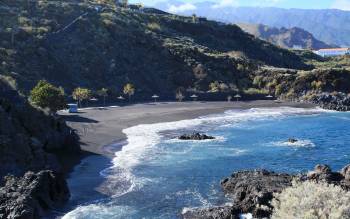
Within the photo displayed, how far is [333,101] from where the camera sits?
11350 centimetres

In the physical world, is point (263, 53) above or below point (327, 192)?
above

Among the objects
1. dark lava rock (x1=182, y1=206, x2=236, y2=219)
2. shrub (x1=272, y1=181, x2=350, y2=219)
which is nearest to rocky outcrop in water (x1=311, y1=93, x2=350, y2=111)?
dark lava rock (x1=182, y1=206, x2=236, y2=219)

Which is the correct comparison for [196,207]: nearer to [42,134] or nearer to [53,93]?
[42,134]

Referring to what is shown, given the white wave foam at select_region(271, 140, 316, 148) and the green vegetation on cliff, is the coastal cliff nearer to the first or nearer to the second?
the white wave foam at select_region(271, 140, 316, 148)

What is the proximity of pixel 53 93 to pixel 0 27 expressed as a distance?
51.8 m

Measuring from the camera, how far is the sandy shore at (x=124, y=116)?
70.6 metres

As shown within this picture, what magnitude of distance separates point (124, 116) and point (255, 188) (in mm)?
51945

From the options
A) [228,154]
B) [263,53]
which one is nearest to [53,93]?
[228,154]

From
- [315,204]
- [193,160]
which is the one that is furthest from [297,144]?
[315,204]

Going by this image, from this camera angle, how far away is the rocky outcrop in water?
357 feet

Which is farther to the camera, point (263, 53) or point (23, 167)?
point (263, 53)

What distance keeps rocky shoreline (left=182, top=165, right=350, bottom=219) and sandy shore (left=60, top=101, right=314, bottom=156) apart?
2008 centimetres

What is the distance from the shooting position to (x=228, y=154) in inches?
2402

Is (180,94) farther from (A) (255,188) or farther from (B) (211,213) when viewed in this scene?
(B) (211,213)
